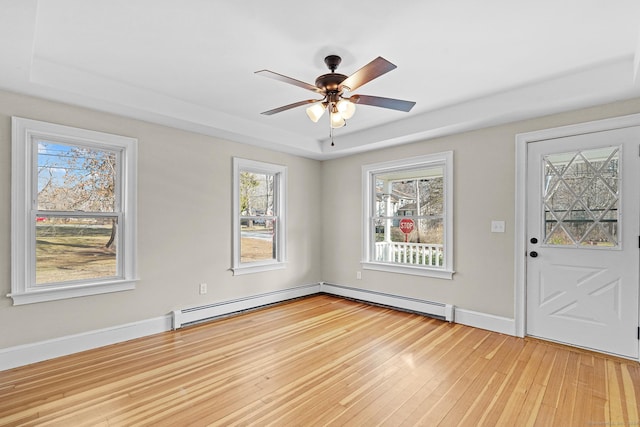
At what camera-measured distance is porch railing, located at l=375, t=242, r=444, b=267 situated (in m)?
4.37

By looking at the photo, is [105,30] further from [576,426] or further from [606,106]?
[606,106]

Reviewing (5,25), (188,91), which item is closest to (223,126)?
(188,91)

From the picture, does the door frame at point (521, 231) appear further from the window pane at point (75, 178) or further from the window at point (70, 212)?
the window pane at point (75, 178)

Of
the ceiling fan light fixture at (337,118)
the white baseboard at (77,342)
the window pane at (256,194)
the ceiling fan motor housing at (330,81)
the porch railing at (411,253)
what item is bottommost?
the white baseboard at (77,342)

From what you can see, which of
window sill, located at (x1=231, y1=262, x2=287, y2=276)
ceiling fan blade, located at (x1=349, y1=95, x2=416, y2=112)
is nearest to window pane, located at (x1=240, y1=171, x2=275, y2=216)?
window sill, located at (x1=231, y1=262, x2=287, y2=276)

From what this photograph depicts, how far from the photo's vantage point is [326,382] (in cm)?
252

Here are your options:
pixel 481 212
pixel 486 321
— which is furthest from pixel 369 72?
pixel 486 321

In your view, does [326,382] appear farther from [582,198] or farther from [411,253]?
[582,198]

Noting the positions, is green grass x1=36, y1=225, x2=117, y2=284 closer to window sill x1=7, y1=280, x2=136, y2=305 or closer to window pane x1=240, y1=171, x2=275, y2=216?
window sill x1=7, y1=280, x2=136, y2=305

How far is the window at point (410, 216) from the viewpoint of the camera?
4.16m

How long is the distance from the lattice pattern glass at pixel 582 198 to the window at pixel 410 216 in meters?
1.04

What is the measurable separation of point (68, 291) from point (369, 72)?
10.9 ft

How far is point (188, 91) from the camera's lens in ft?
10.6

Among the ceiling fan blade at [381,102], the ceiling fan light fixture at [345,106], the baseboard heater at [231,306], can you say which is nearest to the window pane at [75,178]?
the baseboard heater at [231,306]
